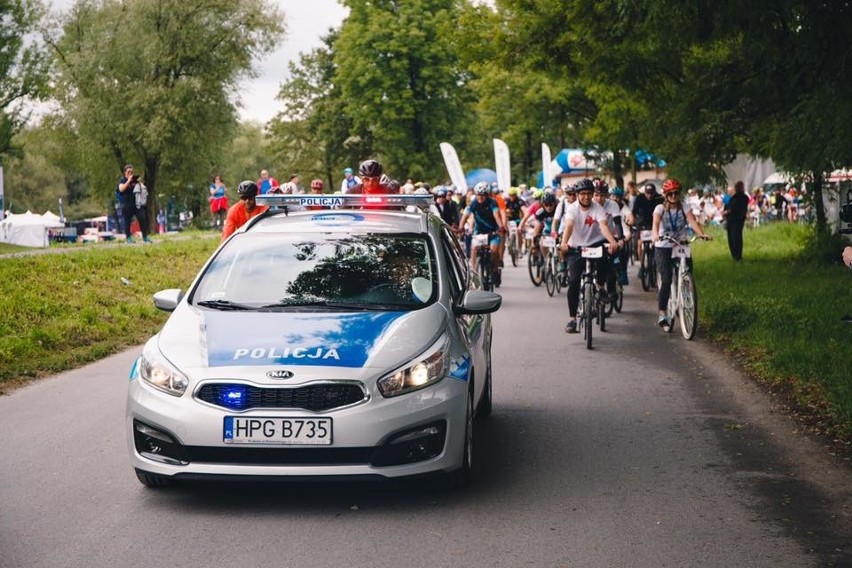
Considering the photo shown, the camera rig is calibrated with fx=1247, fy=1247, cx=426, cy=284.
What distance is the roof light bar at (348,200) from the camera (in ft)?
28.1

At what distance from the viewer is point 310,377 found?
6.13m

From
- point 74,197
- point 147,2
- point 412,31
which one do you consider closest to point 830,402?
point 147,2

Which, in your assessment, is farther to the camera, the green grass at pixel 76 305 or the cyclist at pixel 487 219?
the cyclist at pixel 487 219

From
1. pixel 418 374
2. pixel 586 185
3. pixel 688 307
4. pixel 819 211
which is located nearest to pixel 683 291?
pixel 688 307

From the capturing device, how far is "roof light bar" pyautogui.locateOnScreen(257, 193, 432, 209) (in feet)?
28.1

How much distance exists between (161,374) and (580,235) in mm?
8756

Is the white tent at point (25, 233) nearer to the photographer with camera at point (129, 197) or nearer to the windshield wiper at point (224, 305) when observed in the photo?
the photographer with camera at point (129, 197)

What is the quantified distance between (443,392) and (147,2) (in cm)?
5061

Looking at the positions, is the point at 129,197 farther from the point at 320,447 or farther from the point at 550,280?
the point at 320,447

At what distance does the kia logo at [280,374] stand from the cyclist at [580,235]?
8488 millimetres

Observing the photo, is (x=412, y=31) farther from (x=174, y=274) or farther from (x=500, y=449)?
(x=500, y=449)

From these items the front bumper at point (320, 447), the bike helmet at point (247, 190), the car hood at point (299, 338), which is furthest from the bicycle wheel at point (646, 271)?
the front bumper at point (320, 447)

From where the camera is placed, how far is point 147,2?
2120 inches

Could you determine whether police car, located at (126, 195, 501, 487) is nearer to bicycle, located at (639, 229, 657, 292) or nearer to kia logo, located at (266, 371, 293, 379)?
kia logo, located at (266, 371, 293, 379)
